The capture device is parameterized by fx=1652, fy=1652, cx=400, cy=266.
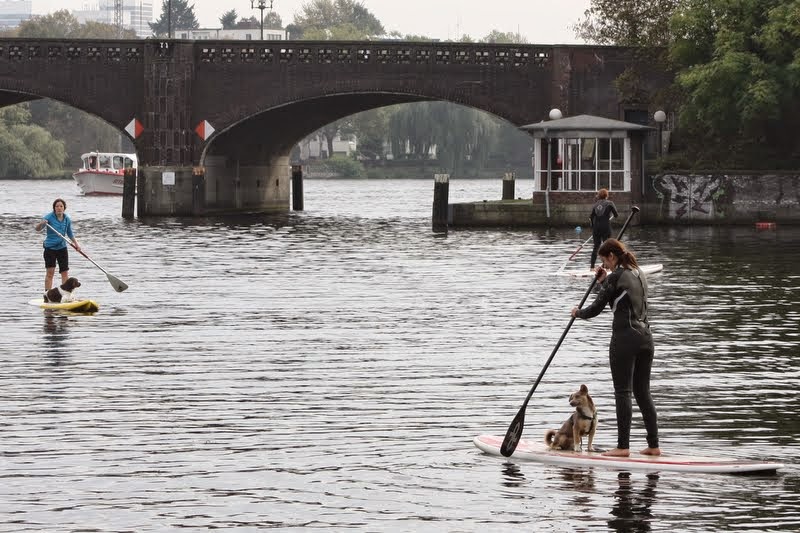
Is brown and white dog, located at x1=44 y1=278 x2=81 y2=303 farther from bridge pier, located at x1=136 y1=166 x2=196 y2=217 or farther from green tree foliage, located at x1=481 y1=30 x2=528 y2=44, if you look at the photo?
green tree foliage, located at x1=481 y1=30 x2=528 y2=44

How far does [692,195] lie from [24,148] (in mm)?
82437

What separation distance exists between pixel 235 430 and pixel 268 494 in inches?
98.3

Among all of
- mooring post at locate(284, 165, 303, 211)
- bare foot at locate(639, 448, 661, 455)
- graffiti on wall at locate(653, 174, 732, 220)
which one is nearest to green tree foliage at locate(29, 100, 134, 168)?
mooring post at locate(284, 165, 303, 211)

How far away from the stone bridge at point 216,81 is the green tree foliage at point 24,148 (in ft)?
203

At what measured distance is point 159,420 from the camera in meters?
14.3

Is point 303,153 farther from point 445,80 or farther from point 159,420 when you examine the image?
point 159,420

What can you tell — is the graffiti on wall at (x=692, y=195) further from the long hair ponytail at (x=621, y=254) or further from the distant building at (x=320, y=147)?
the distant building at (x=320, y=147)

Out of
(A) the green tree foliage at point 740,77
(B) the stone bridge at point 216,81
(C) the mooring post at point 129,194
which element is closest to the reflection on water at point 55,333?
(A) the green tree foliage at point 740,77

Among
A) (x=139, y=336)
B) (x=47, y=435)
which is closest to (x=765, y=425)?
(x=47, y=435)

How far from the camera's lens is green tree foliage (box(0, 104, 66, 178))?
12625 cm

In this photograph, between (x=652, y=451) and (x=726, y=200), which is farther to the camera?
(x=726, y=200)

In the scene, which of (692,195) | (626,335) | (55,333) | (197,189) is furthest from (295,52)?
(626,335)

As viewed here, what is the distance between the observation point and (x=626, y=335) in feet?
40.1

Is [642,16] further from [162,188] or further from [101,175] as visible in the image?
[101,175]
